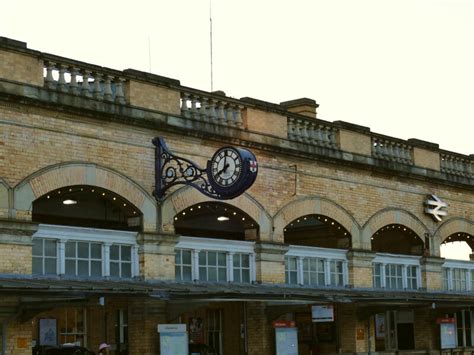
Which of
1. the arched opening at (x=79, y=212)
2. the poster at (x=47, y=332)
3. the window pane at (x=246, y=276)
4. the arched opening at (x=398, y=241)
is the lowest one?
the poster at (x=47, y=332)

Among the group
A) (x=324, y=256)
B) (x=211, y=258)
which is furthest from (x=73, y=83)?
(x=324, y=256)

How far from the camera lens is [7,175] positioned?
930 inches

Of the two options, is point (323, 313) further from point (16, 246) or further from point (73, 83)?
point (16, 246)

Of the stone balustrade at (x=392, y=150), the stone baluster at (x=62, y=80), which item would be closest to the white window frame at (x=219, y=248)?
the stone baluster at (x=62, y=80)

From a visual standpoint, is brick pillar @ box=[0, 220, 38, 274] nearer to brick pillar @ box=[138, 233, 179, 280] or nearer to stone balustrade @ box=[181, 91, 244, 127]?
brick pillar @ box=[138, 233, 179, 280]

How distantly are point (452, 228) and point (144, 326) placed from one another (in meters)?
15.5

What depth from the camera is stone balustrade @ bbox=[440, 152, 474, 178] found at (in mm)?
38969

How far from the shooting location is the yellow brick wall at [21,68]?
78.8 ft

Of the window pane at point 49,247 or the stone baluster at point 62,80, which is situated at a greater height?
the stone baluster at point 62,80

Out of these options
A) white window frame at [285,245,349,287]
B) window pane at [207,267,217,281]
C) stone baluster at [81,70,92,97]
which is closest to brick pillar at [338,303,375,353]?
white window frame at [285,245,349,287]

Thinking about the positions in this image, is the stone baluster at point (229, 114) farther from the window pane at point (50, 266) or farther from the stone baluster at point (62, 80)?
the window pane at point (50, 266)

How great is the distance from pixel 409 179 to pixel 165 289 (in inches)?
580

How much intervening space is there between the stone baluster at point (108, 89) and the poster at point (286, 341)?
798cm

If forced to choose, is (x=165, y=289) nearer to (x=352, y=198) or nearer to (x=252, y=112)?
(x=252, y=112)
